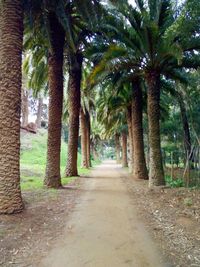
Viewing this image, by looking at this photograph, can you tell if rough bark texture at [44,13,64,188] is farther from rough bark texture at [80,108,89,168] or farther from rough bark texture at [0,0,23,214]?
rough bark texture at [80,108,89,168]

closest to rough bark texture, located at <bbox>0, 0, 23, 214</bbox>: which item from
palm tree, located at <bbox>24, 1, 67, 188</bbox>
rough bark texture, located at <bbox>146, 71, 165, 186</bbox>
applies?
palm tree, located at <bbox>24, 1, 67, 188</bbox>

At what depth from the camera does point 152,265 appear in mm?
5133

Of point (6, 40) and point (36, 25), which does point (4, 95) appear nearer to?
point (6, 40)

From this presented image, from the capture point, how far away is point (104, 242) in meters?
6.30

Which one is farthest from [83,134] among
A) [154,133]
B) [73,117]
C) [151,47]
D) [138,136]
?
[151,47]

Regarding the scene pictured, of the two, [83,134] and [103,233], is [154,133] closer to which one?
[103,233]

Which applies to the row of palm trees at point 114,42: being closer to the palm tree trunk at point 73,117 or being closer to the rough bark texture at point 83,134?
the palm tree trunk at point 73,117

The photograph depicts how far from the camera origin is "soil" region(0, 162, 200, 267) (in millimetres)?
5438

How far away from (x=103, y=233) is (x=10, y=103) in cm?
421

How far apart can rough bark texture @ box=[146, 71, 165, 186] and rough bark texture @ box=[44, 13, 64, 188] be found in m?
3.93

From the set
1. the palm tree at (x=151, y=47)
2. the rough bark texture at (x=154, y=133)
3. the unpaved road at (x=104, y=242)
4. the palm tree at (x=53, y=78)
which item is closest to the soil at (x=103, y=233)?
the unpaved road at (x=104, y=242)

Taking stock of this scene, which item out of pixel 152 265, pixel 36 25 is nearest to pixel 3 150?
pixel 152 265

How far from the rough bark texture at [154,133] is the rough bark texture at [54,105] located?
3927 mm

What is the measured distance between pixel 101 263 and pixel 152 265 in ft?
2.48
